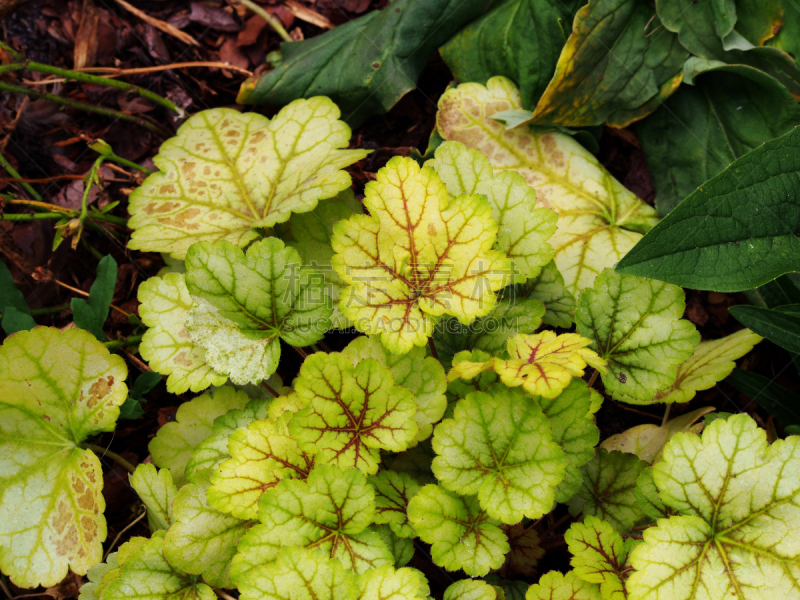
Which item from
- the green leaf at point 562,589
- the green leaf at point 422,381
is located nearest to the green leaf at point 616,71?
the green leaf at point 422,381

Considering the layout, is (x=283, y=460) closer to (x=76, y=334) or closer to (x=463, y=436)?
(x=463, y=436)

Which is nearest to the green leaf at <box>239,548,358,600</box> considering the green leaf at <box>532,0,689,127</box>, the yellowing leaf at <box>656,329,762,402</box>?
the yellowing leaf at <box>656,329,762,402</box>

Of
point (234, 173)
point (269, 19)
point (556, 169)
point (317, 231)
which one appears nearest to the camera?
point (317, 231)

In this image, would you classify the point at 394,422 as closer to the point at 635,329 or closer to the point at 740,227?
the point at 635,329

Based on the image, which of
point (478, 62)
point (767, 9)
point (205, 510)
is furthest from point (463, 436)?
point (767, 9)

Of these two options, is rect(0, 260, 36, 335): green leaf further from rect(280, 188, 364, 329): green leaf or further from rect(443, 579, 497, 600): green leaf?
rect(443, 579, 497, 600): green leaf

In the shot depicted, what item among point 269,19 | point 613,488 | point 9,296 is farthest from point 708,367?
point 9,296

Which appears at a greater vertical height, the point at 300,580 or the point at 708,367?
the point at 708,367
